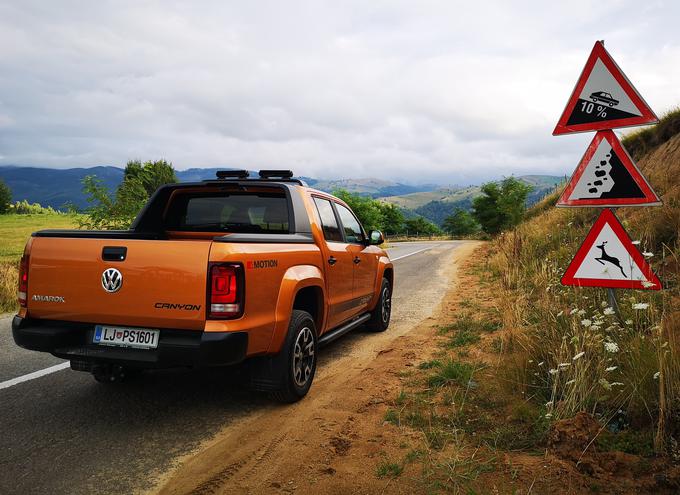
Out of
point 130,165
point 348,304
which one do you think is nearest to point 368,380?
point 348,304

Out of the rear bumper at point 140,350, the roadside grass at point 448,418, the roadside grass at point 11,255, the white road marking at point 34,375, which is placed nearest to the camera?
the roadside grass at point 448,418

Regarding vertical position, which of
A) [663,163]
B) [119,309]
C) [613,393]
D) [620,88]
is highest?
[663,163]

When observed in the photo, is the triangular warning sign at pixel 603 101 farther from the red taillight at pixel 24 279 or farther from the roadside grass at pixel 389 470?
the red taillight at pixel 24 279

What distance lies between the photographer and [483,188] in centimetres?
6250

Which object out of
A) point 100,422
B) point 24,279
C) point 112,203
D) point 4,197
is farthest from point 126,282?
point 4,197

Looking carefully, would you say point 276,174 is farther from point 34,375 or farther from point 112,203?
point 112,203

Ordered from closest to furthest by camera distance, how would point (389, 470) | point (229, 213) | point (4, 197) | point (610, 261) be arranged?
point (389, 470), point (610, 261), point (229, 213), point (4, 197)

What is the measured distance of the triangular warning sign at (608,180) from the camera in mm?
3598

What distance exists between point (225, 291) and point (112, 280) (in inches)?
34.0

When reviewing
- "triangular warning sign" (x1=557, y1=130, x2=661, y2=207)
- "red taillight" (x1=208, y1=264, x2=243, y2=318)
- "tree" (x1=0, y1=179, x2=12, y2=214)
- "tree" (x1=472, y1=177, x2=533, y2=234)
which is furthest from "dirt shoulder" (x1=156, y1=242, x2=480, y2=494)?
"tree" (x1=0, y1=179, x2=12, y2=214)

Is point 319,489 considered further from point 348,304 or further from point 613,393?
point 348,304

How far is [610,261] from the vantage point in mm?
3693

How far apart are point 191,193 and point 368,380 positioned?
2777 mm

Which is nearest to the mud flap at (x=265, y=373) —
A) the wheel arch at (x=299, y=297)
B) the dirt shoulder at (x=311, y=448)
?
the wheel arch at (x=299, y=297)
